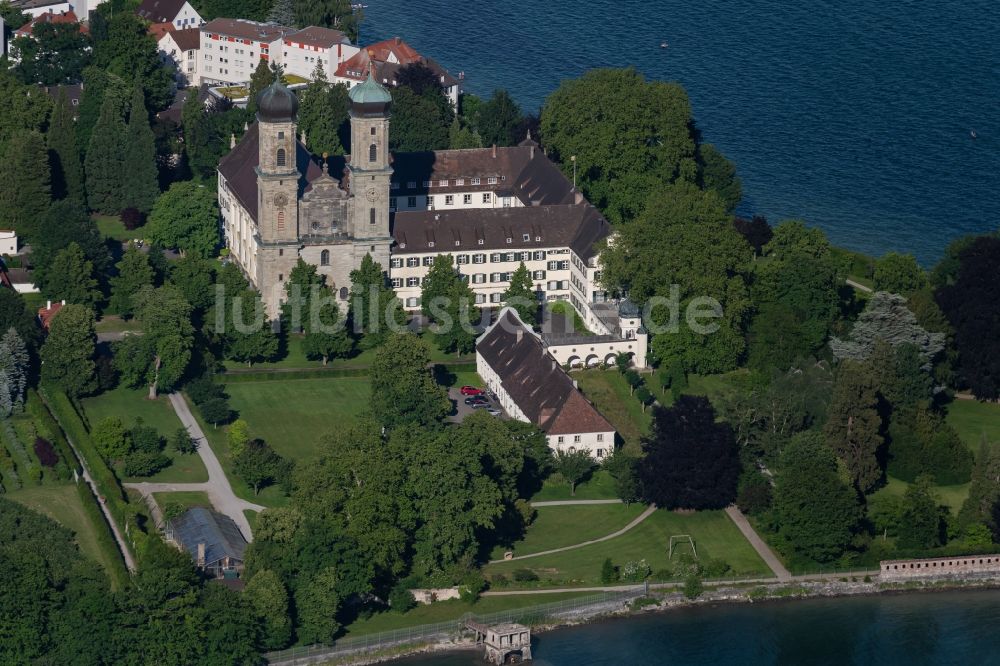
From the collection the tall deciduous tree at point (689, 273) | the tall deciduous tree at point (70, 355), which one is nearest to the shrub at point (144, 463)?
the tall deciduous tree at point (70, 355)

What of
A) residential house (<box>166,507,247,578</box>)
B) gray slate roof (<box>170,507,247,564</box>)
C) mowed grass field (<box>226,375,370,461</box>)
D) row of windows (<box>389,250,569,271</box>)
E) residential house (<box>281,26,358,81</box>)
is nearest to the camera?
residential house (<box>166,507,247,578</box>)

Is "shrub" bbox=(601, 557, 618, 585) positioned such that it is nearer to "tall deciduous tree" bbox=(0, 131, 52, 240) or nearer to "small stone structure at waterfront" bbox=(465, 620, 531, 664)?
"small stone structure at waterfront" bbox=(465, 620, 531, 664)

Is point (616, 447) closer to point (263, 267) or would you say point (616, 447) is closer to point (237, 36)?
point (263, 267)

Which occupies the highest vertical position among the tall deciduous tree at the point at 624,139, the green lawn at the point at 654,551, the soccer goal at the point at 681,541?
the tall deciduous tree at the point at 624,139

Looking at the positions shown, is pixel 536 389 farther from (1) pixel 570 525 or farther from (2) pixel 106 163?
(2) pixel 106 163

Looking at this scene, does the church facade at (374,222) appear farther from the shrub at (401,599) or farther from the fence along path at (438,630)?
the shrub at (401,599)

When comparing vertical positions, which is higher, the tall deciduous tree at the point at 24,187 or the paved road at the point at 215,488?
the tall deciduous tree at the point at 24,187

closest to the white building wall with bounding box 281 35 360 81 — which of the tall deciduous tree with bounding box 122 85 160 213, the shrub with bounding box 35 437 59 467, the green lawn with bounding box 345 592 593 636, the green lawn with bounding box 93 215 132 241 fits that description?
the tall deciduous tree with bounding box 122 85 160 213

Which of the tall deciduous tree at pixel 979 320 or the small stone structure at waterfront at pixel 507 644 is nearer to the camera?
the small stone structure at waterfront at pixel 507 644

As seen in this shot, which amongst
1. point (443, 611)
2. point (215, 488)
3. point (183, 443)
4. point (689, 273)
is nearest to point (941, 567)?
point (443, 611)
